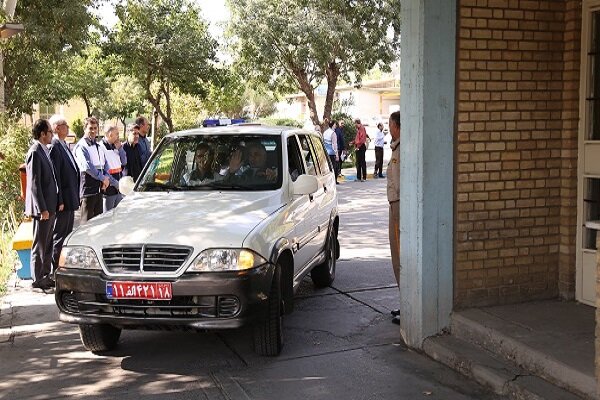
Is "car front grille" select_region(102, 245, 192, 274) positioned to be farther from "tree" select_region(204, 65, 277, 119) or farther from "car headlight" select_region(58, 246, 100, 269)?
"tree" select_region(204, 65, 277, 119)

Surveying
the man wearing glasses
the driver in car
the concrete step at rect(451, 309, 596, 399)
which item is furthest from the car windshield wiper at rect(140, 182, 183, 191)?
the concrete step at rect(451, 309, 596, 399)

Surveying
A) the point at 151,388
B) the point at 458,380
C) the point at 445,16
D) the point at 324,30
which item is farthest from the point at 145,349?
the point at 324,30

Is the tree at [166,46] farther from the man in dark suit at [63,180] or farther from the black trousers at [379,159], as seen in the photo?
the man in dark suit at [63,180]

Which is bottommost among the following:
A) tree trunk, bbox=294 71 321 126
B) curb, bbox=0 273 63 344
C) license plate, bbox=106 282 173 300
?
curb, bbox=0 273 63 344

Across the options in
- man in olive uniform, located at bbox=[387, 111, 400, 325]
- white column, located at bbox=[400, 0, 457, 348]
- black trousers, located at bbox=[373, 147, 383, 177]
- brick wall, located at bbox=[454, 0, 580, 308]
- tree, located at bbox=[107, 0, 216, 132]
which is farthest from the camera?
tree, located at bbox=[107, 0, 216, 132]

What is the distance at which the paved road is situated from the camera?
193 inches

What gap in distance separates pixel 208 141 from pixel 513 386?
3709 millimetres

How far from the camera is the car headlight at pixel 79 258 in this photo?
17.3 ft

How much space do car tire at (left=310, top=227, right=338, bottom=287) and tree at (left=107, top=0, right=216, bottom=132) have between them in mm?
20077

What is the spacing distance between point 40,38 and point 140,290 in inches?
510

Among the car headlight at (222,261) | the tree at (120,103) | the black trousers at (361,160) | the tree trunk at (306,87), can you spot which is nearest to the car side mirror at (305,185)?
the car headlight at (222,261)

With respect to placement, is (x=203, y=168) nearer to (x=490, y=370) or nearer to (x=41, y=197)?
(x=41, y=197)

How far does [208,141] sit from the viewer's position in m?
6.75

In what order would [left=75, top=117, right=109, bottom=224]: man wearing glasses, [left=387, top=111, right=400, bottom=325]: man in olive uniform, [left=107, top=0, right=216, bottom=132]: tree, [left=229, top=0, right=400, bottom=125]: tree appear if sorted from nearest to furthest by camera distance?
[left=387, top=111, right=400, bottom=325]: man in olive uniform
[left=75, top=117, right=109, bottom=224]: man wearing glasses
[left=229, top=0, right=400, bottom=125]: tree
[left=107, top=0, right=216, bottom=132]: tree
